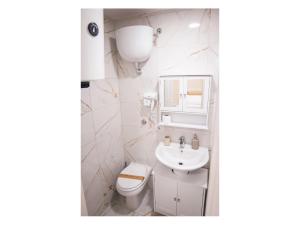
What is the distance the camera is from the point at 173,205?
1.46 meters

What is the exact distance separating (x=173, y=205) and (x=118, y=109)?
4.10 feet

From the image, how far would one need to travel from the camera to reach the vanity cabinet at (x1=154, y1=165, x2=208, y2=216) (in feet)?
4.41

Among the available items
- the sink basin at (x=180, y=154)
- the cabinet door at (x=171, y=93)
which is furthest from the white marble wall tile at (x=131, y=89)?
the sink basin at (x=180, y=154)

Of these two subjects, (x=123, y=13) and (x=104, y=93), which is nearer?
(x=123, y=13)

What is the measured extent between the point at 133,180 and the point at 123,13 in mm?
1767

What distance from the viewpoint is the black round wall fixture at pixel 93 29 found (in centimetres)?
75

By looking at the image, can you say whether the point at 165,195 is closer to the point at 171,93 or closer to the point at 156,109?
the point at 156,109

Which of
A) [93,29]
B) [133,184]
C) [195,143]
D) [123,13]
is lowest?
[133,184]

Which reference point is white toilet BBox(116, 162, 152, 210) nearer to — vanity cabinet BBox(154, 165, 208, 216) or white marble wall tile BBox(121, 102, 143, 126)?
vanity cabinet BBox(154, 165, 208, 216)

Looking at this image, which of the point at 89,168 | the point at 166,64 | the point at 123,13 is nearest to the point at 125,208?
the point at 89,168

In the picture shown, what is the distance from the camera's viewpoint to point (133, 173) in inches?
65.6

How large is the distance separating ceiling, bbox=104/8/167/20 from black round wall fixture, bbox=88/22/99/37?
2.41ft
